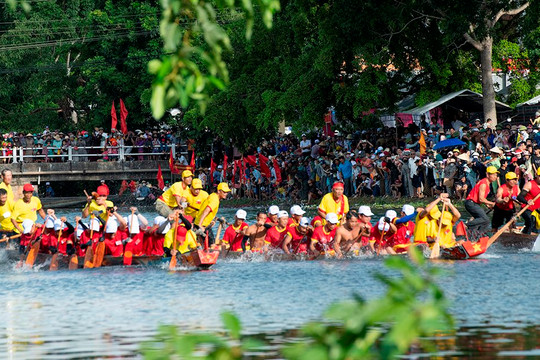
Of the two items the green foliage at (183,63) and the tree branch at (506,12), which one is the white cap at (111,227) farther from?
the tree branch at (506,12)

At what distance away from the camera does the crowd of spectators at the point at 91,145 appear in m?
52.9

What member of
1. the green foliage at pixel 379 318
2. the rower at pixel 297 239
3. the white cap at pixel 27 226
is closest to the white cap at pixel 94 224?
the white cap at pixel 27 226

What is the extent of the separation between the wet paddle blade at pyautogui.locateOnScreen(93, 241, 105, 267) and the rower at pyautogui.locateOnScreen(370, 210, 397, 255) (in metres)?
4.93

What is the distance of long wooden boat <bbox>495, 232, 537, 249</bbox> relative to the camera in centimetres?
2103

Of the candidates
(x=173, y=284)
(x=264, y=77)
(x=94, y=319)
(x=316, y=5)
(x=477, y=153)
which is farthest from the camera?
(x=264, y=77)

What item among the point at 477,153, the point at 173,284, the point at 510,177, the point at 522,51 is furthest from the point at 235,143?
the point at 173,284

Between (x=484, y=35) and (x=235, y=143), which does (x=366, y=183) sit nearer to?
(x=484, y=35)

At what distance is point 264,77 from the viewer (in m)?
43.9

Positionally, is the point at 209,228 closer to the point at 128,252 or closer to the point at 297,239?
the point at 128,252

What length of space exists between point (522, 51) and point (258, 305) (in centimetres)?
2521

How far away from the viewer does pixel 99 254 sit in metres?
20.4

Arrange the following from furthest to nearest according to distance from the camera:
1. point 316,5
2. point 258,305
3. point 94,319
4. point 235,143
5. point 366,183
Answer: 1. point 235,143
2. point 316,5
3. point 366,183
4. point 258,305
5. point 94,319

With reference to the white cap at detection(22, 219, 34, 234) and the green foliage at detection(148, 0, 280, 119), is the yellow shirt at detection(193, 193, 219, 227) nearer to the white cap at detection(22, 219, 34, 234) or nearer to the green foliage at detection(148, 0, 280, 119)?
the white cap at detection(22, 219, 34, 234)

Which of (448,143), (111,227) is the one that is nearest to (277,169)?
(448,143)
